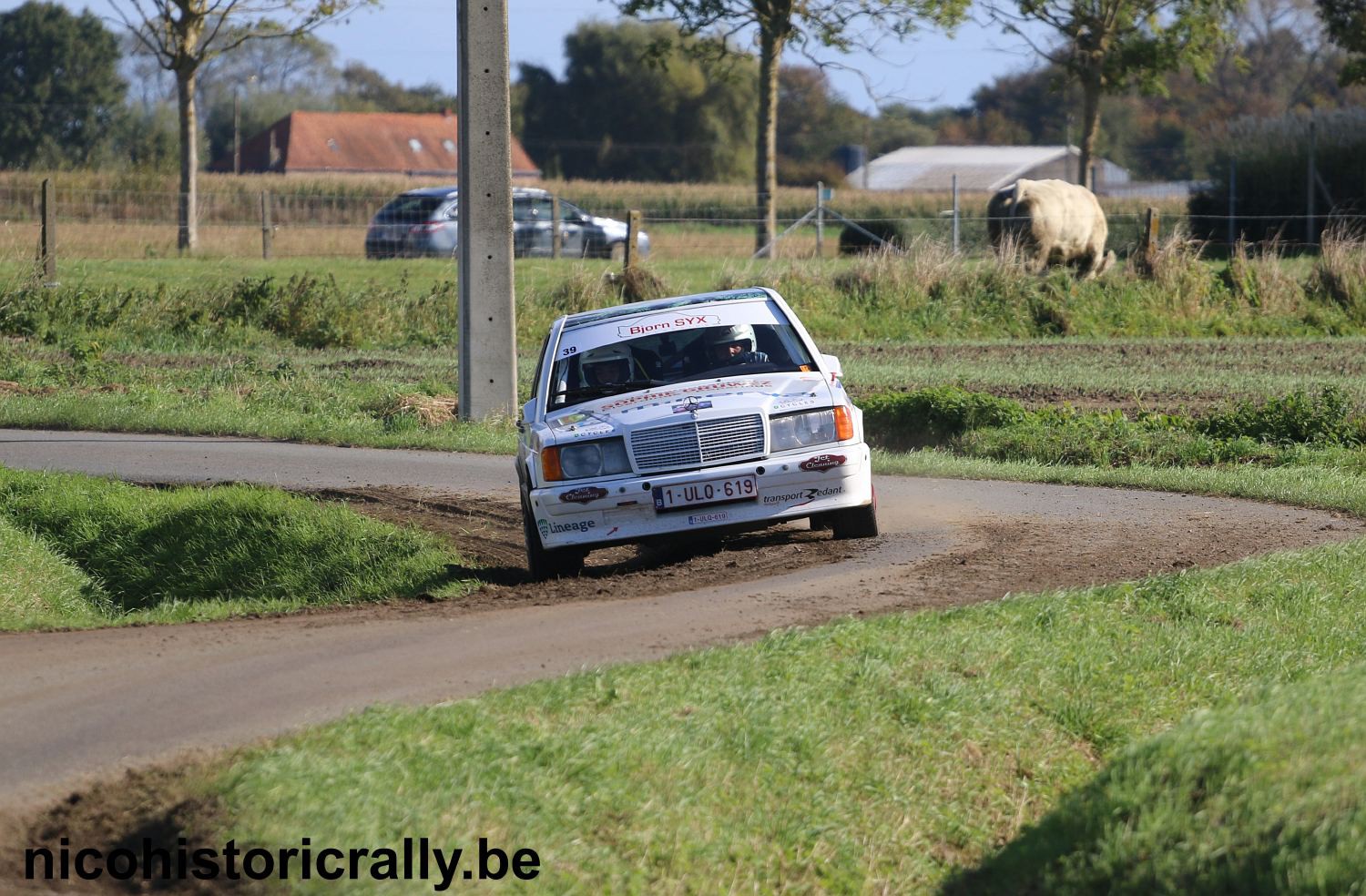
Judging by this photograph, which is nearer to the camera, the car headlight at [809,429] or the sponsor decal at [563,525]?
the sponsor decal at [563,525]

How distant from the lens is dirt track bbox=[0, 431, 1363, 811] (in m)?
6.46

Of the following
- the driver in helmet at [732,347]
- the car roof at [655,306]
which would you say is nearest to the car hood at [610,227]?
the car roof at [655,306]

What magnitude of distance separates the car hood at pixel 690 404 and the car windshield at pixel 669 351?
220mm

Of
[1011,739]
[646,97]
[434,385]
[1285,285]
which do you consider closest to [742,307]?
[1011,739]

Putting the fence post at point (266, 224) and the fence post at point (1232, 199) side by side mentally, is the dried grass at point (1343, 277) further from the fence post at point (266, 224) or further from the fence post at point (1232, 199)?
the fence post at point (266, 224)

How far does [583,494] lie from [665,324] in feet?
5.71

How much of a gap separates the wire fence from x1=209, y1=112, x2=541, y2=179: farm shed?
4918 cm

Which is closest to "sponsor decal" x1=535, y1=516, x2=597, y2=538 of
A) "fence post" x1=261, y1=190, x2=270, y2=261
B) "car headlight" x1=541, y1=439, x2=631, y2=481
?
"car headlight" x1=541, y1=439, x2=631, y2=481

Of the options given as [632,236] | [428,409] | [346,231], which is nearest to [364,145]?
[346,231]

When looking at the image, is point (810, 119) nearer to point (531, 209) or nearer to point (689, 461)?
point (531, 209)

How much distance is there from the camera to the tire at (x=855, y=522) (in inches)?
A: 398

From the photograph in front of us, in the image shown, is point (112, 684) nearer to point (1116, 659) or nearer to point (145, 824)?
point (145, 824)

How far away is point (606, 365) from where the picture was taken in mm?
10586

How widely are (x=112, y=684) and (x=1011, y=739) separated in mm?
3729
